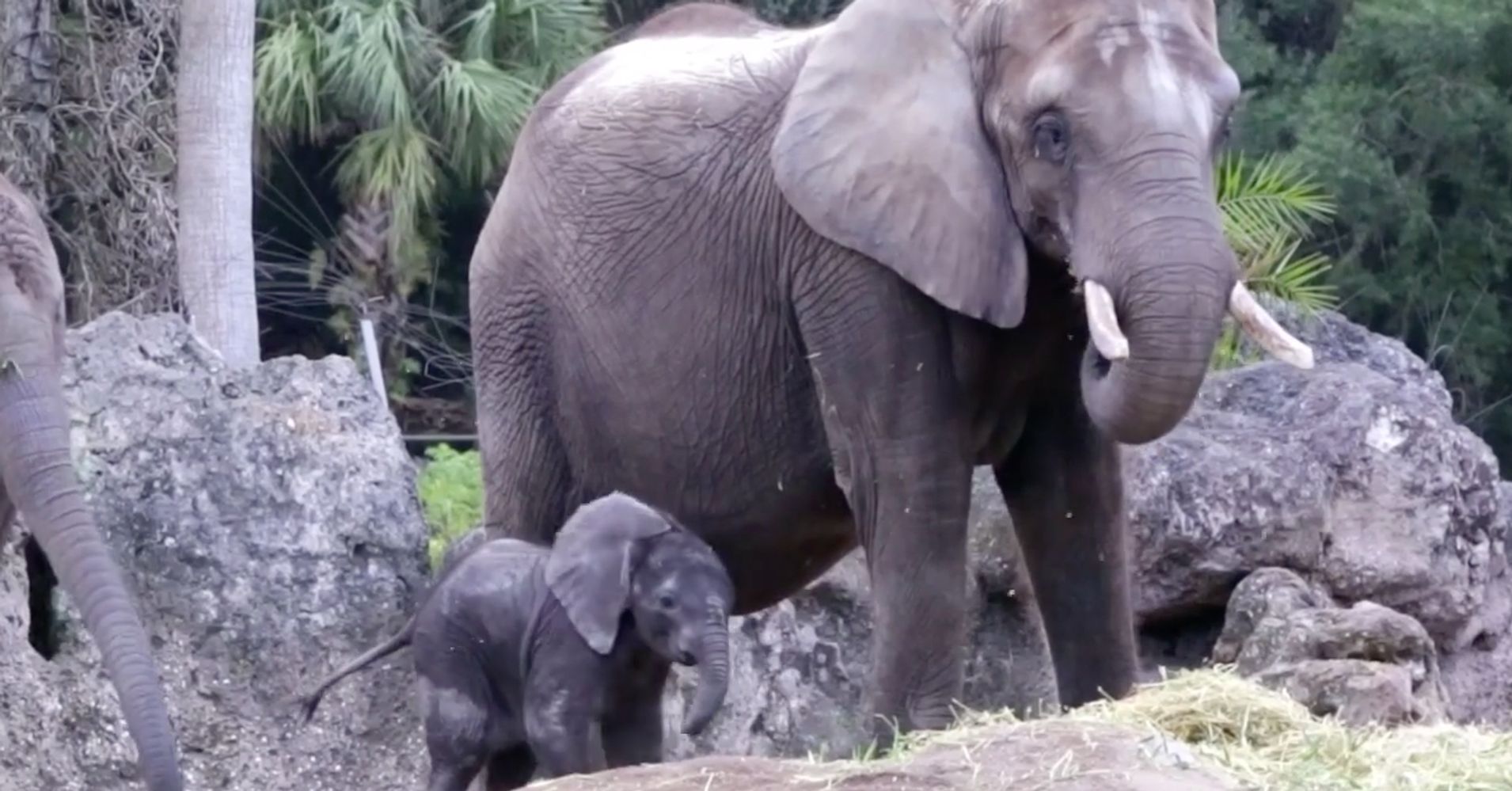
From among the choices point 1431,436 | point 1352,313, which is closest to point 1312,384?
point 1431,436

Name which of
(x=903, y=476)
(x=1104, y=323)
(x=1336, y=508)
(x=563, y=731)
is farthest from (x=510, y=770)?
(x=1336, y=508)

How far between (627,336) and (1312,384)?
2.73 meters

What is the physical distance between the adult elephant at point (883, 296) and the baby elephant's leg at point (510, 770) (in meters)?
0.61

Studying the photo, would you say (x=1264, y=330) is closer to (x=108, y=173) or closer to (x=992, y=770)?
(x=992, y=770)

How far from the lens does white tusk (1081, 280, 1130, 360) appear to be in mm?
5340

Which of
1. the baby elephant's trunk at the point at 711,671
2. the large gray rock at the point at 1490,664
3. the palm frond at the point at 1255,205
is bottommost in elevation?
the large gray rock at the point at 1490,664

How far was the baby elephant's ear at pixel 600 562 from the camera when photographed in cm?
624

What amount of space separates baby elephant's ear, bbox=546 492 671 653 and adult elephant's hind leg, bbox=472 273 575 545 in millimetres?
737

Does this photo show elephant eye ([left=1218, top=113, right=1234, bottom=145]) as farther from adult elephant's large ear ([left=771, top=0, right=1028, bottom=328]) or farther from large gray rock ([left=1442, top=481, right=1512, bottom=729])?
large gray rock ([left=1442, top=481, right=1512, bottom=729])

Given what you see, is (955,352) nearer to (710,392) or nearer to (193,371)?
(710,392)

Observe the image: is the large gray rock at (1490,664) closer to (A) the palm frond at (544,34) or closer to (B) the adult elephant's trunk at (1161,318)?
(B) the adult elephant's trunk at (1161,318)

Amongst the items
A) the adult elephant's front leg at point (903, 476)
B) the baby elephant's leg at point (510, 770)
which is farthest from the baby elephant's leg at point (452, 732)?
the adult elephant's front leg at point (903, 476)

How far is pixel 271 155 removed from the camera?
59.0 ft

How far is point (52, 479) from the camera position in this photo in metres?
6.07
